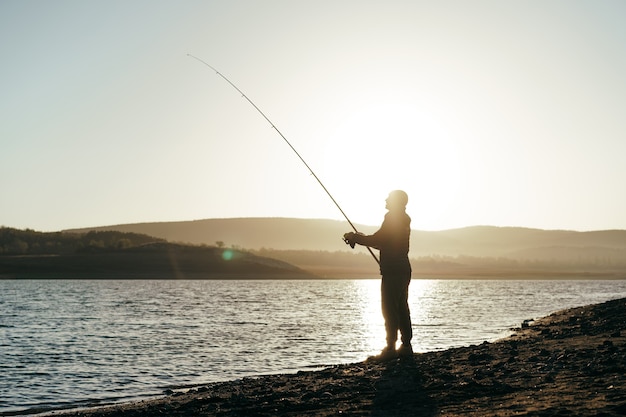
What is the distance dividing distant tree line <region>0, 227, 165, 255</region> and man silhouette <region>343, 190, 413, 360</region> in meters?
97.5

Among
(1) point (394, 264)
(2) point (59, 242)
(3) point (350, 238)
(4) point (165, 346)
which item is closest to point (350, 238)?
(3) point (350, 238)

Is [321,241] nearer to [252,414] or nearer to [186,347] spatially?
[186,347]

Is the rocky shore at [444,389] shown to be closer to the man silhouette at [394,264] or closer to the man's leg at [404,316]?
the man's leg at [404,316]

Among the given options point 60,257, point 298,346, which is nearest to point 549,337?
point 298,346

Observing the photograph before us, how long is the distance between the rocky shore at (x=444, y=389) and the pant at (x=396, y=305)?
0.52m

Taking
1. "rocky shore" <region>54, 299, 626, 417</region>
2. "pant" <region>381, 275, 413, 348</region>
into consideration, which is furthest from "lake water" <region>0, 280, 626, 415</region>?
"pant" <region>381, 275, 413, 348</region>

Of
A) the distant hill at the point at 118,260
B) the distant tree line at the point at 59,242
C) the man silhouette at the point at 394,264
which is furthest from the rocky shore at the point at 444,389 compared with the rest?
the distant tree line at the point at 59,242

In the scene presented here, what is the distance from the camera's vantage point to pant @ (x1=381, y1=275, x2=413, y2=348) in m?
10.9

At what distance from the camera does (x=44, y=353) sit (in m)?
18.5

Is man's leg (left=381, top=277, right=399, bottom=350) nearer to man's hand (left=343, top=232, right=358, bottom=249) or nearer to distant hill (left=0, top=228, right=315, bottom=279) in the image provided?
man's hand (left=343, top=232, right=358, bottom=249)

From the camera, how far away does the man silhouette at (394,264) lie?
1094 cm

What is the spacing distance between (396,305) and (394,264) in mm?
644

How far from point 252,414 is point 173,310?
97.3 feet

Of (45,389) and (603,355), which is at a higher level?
(603,355)
